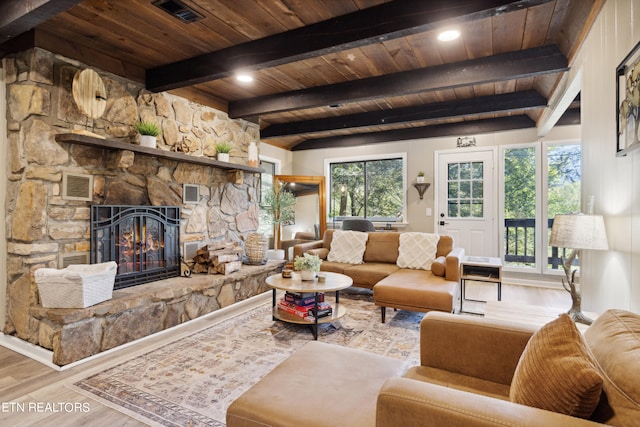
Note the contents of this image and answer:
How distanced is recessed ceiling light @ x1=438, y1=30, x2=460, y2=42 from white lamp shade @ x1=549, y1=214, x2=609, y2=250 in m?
1.59

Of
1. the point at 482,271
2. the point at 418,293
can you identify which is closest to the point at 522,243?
the point at 482,271

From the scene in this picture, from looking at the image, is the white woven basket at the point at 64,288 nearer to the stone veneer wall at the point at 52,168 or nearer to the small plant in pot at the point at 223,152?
the stone veneer wall at the point at 52,168

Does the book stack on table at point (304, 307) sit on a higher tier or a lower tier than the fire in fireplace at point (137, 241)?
lower

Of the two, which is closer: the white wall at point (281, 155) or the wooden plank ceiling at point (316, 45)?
the wooden plank ceiling at point (316, 45)

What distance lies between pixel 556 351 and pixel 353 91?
127 inches

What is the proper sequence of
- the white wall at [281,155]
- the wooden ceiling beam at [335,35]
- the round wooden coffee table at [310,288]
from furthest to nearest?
the white wall at [281,155] → the round wooden coffee table at [310,288] → the wooden ceiling beam at [335,35]

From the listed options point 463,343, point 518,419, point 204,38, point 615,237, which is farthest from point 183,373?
point 615,237

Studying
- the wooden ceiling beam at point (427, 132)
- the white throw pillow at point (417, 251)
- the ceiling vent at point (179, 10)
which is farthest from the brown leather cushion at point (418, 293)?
the wooden ceiling beam at point (427, 132)

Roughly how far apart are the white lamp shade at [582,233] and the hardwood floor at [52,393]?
102 inches

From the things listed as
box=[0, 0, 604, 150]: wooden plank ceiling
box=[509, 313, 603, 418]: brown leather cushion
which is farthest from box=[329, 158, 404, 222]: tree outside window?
box=[509, 313, 603, 418]: brown leather cushion

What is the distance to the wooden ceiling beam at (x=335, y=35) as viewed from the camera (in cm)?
205

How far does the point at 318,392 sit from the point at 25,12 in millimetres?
2641

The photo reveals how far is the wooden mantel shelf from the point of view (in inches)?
103

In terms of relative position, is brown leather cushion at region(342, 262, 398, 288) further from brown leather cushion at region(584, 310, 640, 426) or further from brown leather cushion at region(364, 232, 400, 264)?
brown leather cushion at region(584, 310, 640, 426)
